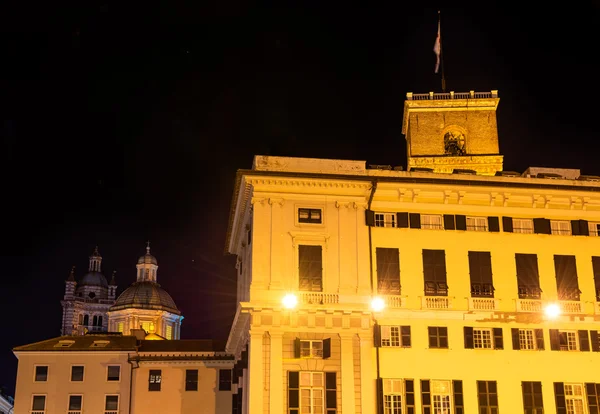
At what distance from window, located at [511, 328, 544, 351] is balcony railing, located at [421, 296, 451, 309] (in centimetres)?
409

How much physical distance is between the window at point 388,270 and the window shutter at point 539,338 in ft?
27.4

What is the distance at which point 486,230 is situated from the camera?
163 ft

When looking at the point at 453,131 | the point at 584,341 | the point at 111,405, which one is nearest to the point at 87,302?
the point at 111,405

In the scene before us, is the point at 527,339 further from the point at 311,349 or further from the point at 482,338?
the point at 311,349

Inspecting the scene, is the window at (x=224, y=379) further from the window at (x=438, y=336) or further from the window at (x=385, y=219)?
the window at (x=438, y=336)

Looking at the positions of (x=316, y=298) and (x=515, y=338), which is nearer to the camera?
(x=316, y=298)

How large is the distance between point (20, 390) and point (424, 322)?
158ft

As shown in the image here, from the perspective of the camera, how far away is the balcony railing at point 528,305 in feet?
157

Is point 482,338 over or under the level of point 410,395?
over

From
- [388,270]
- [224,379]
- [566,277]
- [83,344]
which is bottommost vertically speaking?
[388,270]

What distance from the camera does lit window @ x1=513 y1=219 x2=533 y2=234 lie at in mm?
49844

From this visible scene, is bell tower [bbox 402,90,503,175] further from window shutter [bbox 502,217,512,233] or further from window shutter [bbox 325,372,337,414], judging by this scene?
window shutter [bbox 325,372,337,414]

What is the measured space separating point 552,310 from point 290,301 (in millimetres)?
15380

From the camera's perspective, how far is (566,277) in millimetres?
49281
